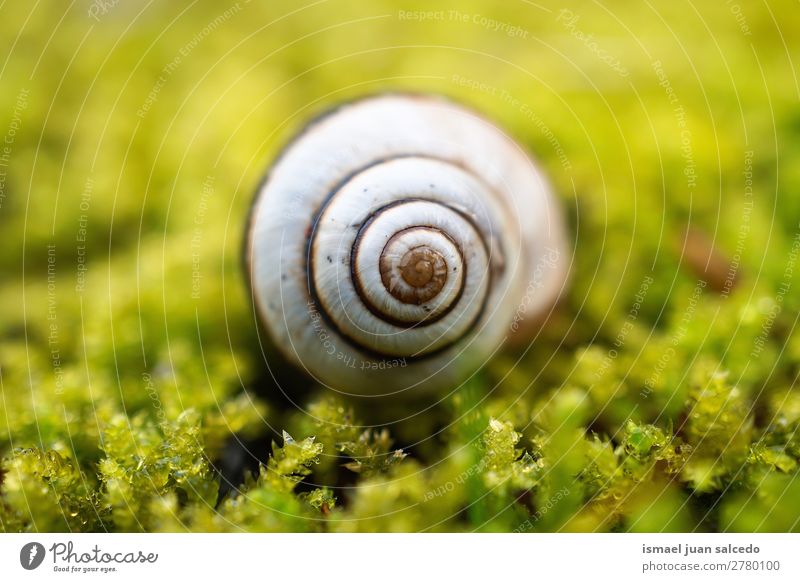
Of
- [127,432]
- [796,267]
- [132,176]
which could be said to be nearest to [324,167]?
[127,432]

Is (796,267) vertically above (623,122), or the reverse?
(623,122)

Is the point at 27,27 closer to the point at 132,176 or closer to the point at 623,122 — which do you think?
the point at 132,176

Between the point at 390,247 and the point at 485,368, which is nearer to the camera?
the point at 390,247

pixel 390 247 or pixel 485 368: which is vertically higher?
pixel 390 247
